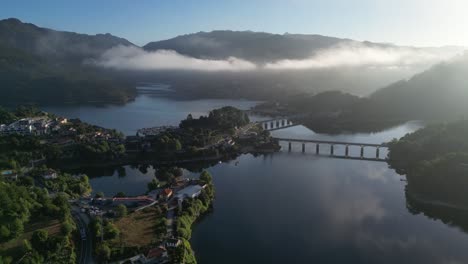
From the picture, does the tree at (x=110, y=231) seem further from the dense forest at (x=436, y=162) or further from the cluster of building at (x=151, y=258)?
the dense forest at (x=436, y=162)

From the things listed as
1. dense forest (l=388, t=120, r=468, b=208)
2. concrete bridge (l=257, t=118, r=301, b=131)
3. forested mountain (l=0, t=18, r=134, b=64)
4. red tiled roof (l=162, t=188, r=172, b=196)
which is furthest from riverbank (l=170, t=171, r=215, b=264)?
forested mountain (l=0, t=18, r=134, b=64)

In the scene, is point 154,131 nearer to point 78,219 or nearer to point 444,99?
point 78,219

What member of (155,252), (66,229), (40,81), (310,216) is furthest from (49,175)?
(40,81)

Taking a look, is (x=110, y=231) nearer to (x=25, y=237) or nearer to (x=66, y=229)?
(x=66, y=229)

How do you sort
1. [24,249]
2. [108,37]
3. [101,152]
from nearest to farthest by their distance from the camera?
[24,249]
[101,152]
[108,37]

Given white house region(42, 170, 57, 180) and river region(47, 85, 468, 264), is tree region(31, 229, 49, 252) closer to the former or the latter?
river region(47, 85, 468, 264)

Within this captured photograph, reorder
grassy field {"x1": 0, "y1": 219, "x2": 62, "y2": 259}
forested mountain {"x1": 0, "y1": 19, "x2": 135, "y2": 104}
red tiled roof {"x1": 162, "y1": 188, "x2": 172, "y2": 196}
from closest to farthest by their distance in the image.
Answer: grassy field {"x1": 0, "y1": 219, "x2": 62, "y2": 259} < red tiled roof {"x1": 162, "y1": 188, "x2": 172, "y2": 196} < forested mountain {"x1": 0, "y1": 19, "x2": 135, "y2": 104}

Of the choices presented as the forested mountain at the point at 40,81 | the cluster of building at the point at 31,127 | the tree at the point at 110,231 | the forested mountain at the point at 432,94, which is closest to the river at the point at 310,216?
the tree at the point at 110,231

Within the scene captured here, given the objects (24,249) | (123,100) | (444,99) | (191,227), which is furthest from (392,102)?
(24,249)
